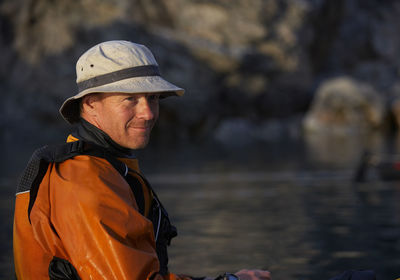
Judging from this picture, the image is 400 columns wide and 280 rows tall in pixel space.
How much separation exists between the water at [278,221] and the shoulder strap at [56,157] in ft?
12.7

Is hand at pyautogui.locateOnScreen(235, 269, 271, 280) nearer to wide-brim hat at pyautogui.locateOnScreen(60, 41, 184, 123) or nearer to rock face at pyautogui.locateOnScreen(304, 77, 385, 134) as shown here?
wide-brim hat at pyautogui.locateOnScreen(60, 41, 184, 123)

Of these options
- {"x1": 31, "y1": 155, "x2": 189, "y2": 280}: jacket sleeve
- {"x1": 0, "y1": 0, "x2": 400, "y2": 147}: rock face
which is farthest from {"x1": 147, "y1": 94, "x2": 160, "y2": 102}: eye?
{"x1": 0, "y1": 0, "x2": 400, "y2": 147}: rock face

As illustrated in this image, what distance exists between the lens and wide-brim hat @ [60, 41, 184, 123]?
276cm

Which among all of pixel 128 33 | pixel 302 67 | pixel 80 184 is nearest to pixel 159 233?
pixel 80 184

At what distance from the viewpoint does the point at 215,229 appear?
9062 mm

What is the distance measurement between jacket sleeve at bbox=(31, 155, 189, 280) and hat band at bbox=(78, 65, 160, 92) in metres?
0.34

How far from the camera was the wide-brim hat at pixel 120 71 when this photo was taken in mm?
2760

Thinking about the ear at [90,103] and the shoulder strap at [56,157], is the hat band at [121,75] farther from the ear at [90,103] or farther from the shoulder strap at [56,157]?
the shoulder strap at [56,157]

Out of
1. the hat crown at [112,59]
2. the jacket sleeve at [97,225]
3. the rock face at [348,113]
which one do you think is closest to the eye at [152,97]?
the hat crown at [112,59]

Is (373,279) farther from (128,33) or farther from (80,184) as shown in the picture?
(128,33)

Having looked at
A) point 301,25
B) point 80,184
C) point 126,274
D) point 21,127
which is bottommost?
point 21,127

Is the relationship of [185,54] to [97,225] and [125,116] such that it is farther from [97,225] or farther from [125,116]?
[97,225]

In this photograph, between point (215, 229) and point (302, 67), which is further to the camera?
point (302, 67)

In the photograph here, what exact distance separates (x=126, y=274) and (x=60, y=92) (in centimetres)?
4342
